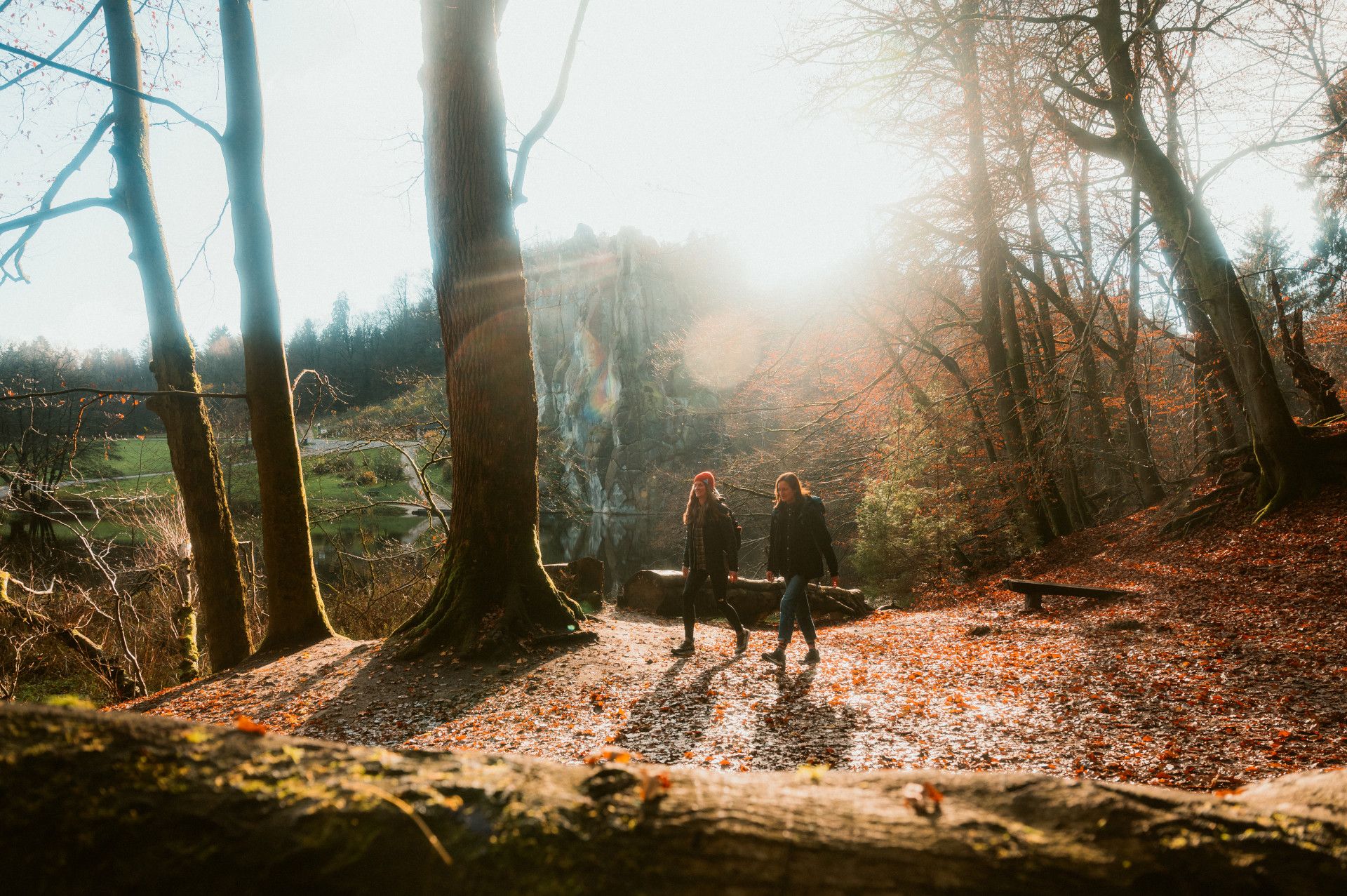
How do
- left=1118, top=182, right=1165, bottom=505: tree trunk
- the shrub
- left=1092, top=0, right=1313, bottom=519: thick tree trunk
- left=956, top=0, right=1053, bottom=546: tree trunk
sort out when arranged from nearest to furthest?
left=1092, top=0, right=1313, bottom=519: thick tree trunk
left=956, top=0, right=1053, bottom=546: tree trunk
left=1118, top=182, right=1165, bottom=505: tree trunk
the shrub

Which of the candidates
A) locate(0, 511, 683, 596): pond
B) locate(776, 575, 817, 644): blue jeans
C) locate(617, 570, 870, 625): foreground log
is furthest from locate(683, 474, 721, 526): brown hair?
locate(0, 511, 683, 596): pond

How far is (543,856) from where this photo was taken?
902mm

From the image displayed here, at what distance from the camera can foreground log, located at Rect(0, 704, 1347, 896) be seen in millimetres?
854

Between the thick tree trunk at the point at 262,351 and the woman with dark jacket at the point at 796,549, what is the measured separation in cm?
538

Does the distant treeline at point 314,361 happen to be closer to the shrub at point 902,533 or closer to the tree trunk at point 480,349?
the tree trunk at point 480,349

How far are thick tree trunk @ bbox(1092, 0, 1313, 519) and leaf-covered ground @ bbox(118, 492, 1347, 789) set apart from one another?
899 millimetres

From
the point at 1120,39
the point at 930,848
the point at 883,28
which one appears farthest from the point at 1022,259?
the point at 930,848

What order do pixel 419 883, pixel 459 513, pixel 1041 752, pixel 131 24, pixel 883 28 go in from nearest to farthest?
1. pixel 419 883
2. pixel 1041 752
3. pixel 459 513
4. pixel 883 28
5. pixel 131 24

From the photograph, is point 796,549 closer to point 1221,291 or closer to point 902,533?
point 1221,291

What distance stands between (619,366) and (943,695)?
1965 inches

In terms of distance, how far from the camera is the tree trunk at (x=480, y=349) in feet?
22.1

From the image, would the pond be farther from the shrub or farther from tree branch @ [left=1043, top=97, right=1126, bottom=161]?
tree branch @ [left=1043, top=97, right=1126, bottom=161]

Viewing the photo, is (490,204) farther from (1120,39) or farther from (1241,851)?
(1120,39)

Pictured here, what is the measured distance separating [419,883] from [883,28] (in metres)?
8.80
